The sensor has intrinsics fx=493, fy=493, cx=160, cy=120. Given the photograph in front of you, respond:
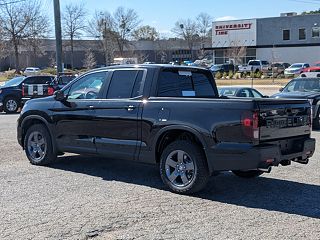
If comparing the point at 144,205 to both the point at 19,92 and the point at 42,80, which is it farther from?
the point at 42,80

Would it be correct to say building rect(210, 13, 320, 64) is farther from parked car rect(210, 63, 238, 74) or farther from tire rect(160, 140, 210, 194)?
tire rect(160, 140, 210, 194)

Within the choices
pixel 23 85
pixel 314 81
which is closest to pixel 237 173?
pixel 314 81

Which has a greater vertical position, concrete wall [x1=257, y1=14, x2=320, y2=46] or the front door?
concrete wall [x1=257, y1=14, x2=320, y2=46]

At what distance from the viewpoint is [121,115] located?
7.53 metres

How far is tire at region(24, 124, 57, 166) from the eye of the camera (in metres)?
8.76

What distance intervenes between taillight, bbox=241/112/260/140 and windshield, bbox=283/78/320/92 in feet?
33.9

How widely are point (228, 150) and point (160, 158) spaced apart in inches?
48.6

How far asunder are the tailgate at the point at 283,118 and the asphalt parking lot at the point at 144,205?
88 centimetres

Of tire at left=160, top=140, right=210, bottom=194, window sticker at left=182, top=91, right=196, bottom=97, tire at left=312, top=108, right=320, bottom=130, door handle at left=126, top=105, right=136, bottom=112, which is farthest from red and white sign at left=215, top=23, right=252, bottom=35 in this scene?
tire at left=160, top=140, right=210, bottom=194

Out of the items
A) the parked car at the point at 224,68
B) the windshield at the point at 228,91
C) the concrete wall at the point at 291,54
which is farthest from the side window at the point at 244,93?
the concrete wall at the point at 291,54

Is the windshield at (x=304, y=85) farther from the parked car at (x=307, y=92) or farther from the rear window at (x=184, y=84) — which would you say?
the rear window at (x=184, y=84)

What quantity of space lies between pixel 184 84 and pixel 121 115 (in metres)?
1.13

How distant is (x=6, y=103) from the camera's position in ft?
71.9

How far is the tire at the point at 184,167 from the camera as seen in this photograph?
6.70m
